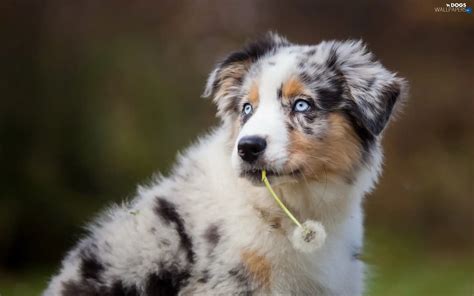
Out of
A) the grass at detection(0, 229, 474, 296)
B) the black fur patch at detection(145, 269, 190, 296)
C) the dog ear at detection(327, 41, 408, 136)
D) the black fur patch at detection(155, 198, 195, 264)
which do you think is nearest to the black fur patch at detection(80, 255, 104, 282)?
the black fur patch at detection(145, 269, 190, 296)

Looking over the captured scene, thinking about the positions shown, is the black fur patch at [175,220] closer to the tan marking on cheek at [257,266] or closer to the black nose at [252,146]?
the tan marking on cheek at [257,266]

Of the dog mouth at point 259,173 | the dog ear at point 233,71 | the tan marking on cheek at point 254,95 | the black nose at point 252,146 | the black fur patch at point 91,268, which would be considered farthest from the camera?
the dog ear at point 233,71

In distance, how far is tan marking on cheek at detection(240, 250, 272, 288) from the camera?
14.1 feet

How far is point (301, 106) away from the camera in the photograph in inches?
177

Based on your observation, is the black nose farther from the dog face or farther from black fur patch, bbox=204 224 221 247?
black fur patch, bbox=204 224 221 247

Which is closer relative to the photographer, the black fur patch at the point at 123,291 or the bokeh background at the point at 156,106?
the black fur patch at the point at 123,291

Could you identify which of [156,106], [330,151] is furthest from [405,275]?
[330,151]

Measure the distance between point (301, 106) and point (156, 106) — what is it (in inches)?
173

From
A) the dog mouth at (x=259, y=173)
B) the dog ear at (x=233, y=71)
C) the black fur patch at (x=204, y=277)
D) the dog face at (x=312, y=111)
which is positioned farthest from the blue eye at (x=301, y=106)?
the black fur patch at (x=204, y=277)

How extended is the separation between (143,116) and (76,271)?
14.0ft

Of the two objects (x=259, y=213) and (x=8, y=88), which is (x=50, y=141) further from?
(x=259, y=213)

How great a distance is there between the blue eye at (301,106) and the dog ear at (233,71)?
0.47 metres

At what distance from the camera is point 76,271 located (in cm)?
451

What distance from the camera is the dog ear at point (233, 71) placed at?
4.89 m
